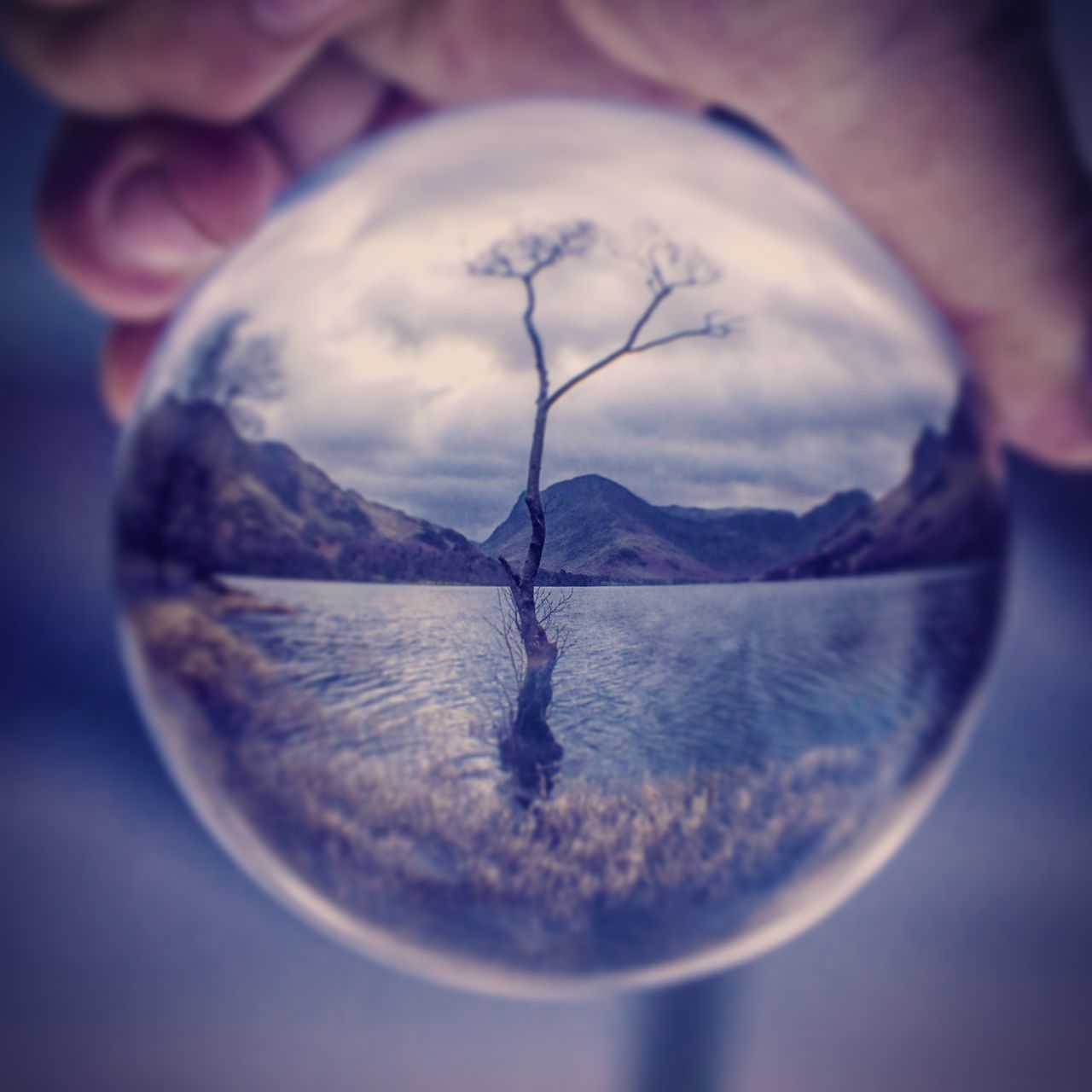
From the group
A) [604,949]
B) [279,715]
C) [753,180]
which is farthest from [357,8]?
[604,949]

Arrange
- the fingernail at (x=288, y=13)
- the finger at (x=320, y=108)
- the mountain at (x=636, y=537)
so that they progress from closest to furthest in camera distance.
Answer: the mountain at (x=636, y=537) → the fingernail at (x=288, y=13) → the finger at (x=320, y=108)

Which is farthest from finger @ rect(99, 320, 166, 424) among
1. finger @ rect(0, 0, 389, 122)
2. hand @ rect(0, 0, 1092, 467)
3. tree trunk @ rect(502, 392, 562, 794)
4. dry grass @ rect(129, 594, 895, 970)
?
tree trunk @ rect(502, 392, 562, 794)

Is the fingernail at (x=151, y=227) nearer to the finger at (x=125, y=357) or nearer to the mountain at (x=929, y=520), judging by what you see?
the finger at (x=125, y=357)

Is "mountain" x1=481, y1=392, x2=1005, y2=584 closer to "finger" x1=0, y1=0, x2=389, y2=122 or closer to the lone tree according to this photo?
the lone tree

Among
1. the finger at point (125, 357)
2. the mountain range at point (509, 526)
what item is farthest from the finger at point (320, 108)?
the mountain range at point (509, 526)

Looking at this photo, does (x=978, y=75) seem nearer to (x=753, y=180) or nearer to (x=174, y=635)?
(x=753, y=180)

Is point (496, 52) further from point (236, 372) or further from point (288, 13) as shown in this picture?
point (236, 372)

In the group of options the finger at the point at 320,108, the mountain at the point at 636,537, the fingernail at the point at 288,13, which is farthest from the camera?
the finger at the point at 320,108
